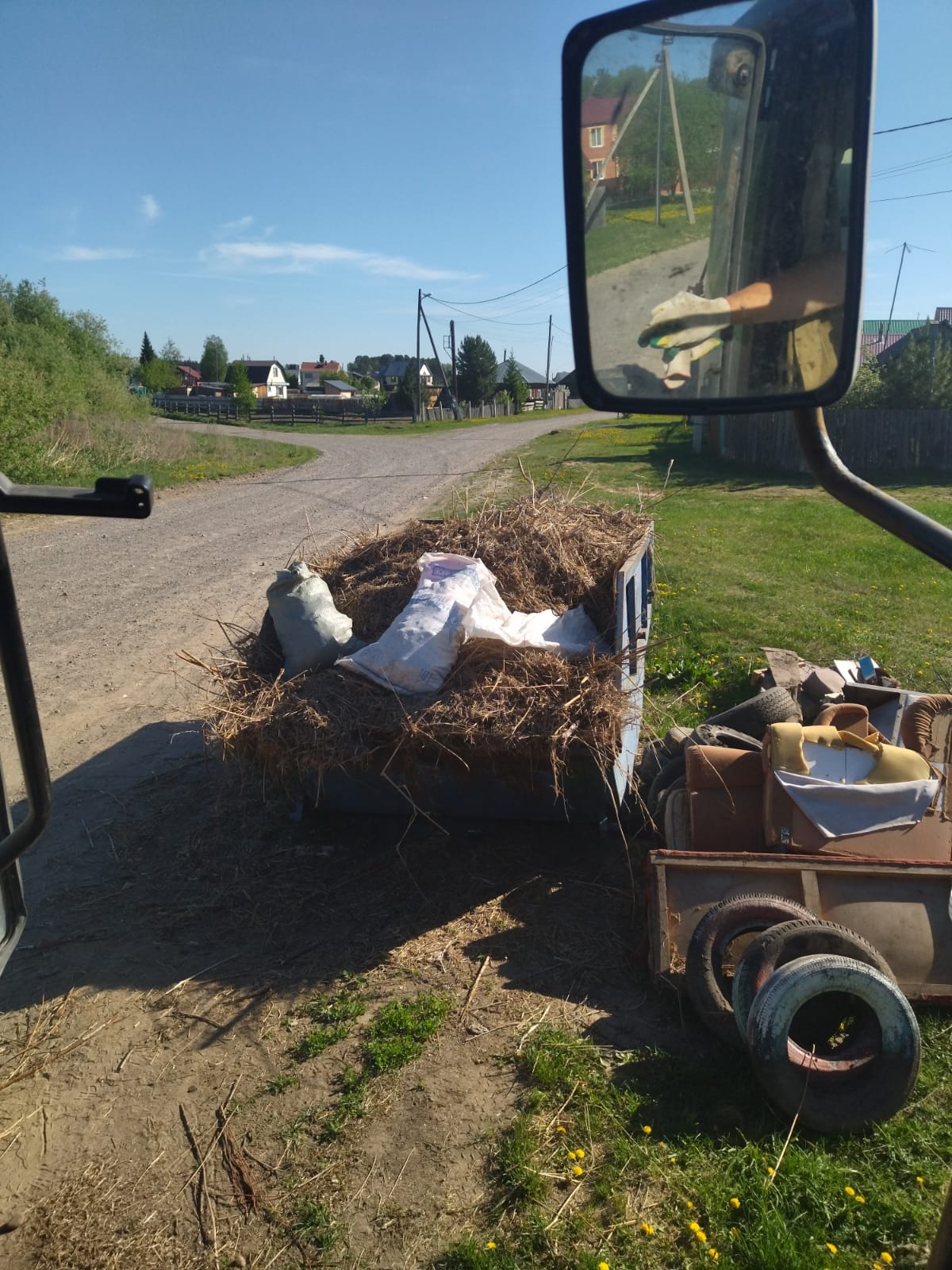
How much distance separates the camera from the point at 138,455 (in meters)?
27.4

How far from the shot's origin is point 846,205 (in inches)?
52.4

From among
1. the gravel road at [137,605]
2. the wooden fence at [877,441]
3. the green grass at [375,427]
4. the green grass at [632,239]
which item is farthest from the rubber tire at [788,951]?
the green grass at [375,427]

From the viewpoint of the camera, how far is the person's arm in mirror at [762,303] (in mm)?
1389

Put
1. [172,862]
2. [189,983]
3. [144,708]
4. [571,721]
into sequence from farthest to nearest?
[144,708] → [172,862] → [571,721] → [189,983]

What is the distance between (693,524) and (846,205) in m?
14.2

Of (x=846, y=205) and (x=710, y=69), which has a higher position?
(x=710, y=69)

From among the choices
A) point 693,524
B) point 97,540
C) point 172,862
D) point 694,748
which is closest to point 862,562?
point 693,524

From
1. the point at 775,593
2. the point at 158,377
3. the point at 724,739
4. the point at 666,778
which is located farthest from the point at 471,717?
the point at 158,377

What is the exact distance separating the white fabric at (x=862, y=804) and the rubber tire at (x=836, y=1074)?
1.04m

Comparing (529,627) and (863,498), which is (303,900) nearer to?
(529,627)

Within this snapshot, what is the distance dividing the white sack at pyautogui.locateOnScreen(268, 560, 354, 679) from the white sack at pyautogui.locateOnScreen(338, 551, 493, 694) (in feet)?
0.93

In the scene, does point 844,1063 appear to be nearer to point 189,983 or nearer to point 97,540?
point 189,983

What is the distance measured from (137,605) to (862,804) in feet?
26.4

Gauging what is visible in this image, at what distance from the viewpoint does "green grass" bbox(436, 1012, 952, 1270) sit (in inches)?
101
